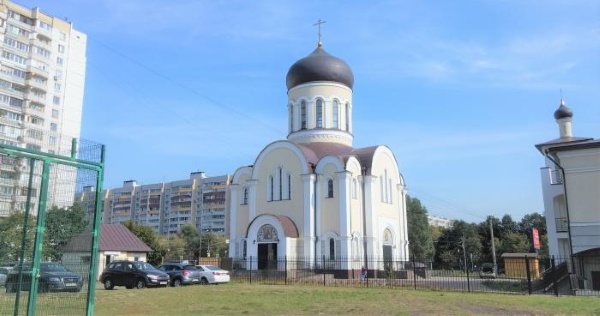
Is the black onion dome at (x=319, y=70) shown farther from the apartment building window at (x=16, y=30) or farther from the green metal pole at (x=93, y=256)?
the apartment building window at (x=16, y=30)

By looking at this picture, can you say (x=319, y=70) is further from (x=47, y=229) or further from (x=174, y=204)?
(x=174, y=204)

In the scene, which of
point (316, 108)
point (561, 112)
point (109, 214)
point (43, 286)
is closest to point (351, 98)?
point (316, 108)

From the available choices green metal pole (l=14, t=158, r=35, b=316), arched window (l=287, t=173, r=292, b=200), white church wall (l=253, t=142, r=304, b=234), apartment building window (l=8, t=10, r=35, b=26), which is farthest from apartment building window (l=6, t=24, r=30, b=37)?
green metal pole (l=14, t=158, r=35, b=316)

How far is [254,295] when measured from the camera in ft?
57.4

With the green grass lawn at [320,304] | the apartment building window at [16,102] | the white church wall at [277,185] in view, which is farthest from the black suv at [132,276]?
the apartment building window at [16,102]

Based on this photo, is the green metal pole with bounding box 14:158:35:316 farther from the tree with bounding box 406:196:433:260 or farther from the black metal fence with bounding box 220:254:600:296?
the tree with bounding box 406:196:433:260

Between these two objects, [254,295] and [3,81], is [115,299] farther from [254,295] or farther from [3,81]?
[3,81]

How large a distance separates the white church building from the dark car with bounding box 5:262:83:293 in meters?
20.1

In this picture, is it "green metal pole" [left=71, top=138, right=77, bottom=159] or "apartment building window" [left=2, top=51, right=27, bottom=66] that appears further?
"apartment building window" [left=2, top=51, right=27, bottom=66]

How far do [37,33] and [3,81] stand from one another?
7.29 metres

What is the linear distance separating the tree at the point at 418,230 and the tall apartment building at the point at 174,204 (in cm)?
4355

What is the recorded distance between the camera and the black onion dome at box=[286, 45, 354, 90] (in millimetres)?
35219

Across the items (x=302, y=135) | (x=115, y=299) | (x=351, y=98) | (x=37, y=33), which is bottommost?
(x=115, y=299)

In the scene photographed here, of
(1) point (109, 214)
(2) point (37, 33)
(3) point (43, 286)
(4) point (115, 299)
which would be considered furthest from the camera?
(1) point (109, 214)
